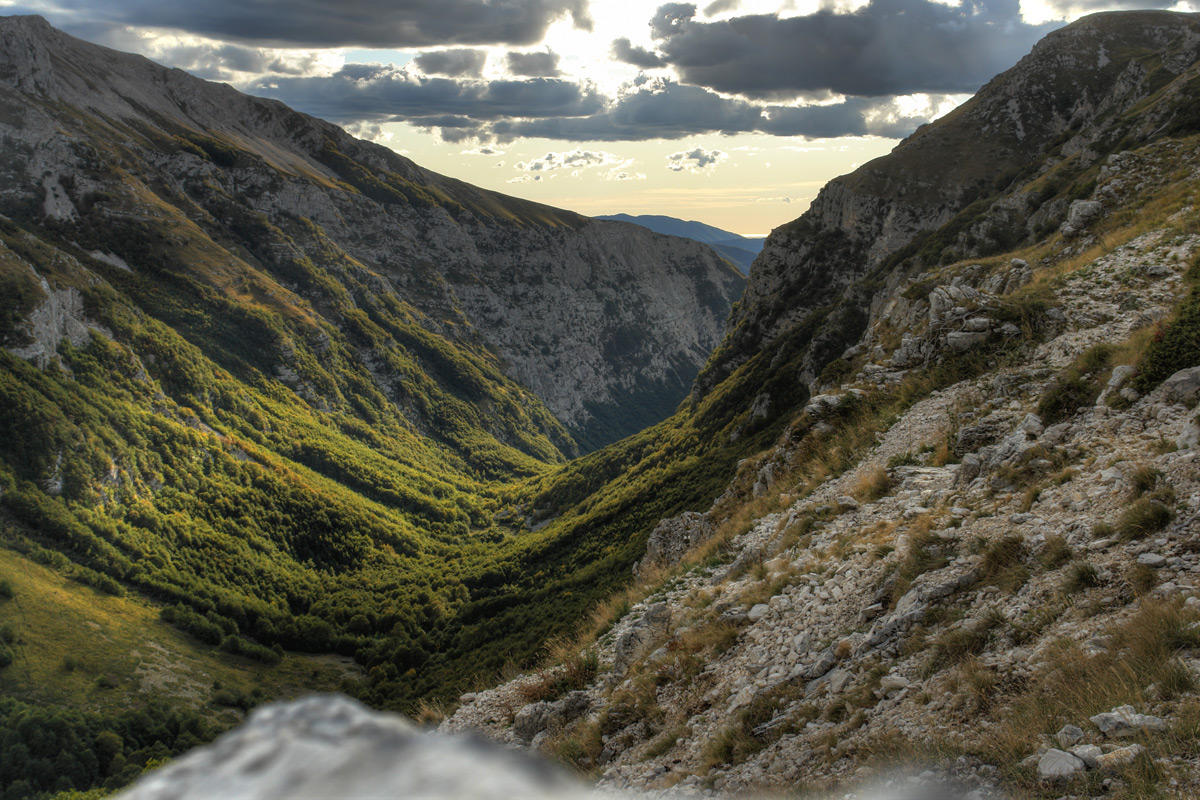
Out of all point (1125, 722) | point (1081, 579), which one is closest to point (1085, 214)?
point (1081, 579)

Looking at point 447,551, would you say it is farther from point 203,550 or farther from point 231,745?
point 231,745

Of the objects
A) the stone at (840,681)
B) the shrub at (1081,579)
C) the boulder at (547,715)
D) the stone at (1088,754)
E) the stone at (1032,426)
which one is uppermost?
the stone at (1032,426)

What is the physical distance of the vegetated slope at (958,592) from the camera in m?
5.69

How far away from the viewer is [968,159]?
291 feet

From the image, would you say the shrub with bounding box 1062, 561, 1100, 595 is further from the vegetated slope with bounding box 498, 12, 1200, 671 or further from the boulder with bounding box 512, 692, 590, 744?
the vegetated slope with bounding box 498, 12, 1200, 671

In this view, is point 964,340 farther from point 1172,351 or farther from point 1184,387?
point 1184,387

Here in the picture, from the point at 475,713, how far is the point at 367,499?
6672 inches

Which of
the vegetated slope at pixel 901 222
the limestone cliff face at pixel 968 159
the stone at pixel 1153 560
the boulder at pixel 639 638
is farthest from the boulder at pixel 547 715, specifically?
the limestone cliff face at pixel 968 159

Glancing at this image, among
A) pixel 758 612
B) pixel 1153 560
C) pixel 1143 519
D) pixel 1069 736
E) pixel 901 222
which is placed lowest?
pixel 758 612

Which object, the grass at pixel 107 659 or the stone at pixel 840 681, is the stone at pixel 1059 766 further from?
the grass at pixel 107 659

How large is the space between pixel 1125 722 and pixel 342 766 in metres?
6.21

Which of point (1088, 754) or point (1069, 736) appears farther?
point (1069, 736)

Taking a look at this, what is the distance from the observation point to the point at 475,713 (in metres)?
13.2

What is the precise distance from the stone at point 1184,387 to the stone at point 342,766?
12.6 meters
